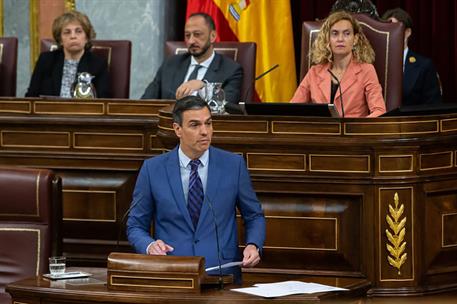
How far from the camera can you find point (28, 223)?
15.8ft

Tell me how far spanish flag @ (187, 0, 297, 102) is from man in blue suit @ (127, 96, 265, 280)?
3828mm

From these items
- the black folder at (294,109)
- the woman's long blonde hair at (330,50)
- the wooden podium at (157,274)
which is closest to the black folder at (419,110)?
the black folder at (294,109)

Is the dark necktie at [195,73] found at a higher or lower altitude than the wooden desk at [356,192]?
higher

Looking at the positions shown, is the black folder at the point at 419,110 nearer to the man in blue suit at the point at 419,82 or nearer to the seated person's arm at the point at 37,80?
the man in blue suit at the point at 419,82

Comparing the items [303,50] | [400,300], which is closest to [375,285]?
[400,300]

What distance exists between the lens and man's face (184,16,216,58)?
7.20m

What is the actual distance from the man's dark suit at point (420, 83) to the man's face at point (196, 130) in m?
3.16

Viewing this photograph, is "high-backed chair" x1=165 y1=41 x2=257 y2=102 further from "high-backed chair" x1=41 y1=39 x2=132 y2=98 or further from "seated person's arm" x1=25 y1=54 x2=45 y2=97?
"seated person's arm" x1=25 y1=54 x2=45 y2=97

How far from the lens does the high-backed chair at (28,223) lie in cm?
475

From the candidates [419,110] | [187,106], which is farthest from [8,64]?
[187,106]

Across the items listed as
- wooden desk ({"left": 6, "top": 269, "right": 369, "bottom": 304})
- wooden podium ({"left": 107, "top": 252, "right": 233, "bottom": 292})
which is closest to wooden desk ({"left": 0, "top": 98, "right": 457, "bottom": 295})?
wooden desk ({"left": 6, "top": 269, "right": 369, "bottom": 304})

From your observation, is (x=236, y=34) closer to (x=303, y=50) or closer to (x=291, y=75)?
(x=291, y=75)

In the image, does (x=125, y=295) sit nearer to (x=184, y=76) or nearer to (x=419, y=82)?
(x=184, y=76)

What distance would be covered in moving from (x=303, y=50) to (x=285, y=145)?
1.23 meters
